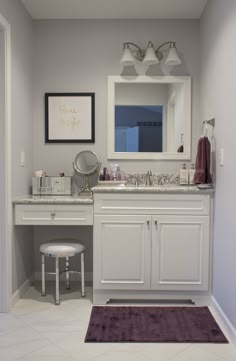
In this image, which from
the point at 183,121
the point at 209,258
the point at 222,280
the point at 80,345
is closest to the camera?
the point at 80,345

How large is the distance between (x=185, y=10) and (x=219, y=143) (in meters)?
1.34

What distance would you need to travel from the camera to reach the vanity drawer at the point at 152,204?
2996 millimetres

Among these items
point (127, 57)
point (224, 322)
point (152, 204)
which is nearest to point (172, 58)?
point (127, 57)

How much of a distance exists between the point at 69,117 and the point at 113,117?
42cm

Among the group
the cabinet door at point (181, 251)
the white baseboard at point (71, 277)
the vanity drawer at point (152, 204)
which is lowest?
the white baseboard at point (71, 277)

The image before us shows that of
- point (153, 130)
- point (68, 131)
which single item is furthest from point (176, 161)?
point (68, 131)

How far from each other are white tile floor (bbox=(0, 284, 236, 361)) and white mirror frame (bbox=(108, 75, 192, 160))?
1.48 m

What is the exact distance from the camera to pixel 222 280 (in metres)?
2.71

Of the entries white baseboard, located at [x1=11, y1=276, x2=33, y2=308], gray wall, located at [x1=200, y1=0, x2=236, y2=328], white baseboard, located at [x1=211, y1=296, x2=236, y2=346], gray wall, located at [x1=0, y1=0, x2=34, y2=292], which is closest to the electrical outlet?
gray wall, located at [x1=0, y1=0, x2=34, y2=292]

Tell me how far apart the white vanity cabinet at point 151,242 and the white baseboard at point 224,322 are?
17 cm

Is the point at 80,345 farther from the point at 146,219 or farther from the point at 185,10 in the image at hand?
the point at 185,10

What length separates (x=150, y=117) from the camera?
354 cm

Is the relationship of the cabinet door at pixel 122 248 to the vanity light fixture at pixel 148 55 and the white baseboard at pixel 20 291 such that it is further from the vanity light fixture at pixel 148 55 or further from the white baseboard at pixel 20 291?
the vanity light fixture at pixel 148 55

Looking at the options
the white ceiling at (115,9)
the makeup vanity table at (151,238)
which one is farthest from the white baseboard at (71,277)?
the white ceiling at (115,9)
